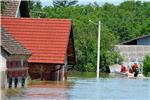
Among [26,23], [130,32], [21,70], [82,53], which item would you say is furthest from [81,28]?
[21,70]

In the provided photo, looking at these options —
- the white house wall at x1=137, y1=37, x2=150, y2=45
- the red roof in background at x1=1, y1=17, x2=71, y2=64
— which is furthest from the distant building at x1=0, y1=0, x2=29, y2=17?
the white house wall at x1=137, y1=37, x2=150, y2=45

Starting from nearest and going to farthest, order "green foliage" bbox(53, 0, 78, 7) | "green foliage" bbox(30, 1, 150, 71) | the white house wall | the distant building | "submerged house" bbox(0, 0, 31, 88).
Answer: "submerged house" bbox(0, 0, 31, 88) < the distant building < "green foliage" bbox(30, 1, 150, 71) < the white house wall < "green foliage" bbox(53, 0, 78, 7)

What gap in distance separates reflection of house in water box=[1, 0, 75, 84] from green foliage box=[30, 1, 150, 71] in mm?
38459

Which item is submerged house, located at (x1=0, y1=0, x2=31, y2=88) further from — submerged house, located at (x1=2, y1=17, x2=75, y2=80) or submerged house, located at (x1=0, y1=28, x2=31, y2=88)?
submerged house, located at (x1=2, y1=17, x2=75, y2=80)

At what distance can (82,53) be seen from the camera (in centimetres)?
8838

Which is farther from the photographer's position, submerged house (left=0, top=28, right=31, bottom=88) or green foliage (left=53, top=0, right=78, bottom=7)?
green foliage (left=53, top=0, right=78, bottom=7)

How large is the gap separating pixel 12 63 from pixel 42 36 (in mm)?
Answer: 8995

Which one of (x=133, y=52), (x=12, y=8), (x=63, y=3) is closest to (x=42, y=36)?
(x=12, y=8)

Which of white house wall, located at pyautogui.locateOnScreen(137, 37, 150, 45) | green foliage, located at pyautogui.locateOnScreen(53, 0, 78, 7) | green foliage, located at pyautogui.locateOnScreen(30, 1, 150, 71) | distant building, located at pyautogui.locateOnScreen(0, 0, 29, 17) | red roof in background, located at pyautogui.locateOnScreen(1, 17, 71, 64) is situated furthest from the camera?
green foliage, located at pyautogui.locateOnScreen(53, 0, 78, 7)

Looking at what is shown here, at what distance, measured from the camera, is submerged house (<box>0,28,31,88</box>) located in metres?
23.3

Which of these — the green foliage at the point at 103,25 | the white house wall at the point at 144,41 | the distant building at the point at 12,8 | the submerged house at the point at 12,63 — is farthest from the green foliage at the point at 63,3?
the submerged house at the point at 12,63

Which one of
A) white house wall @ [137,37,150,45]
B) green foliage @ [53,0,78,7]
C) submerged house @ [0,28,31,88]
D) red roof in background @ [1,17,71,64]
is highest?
green foliage @ [53,0,78,7]

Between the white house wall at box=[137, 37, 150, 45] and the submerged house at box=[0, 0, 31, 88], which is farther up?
the white house wall at box=[137, 37, 150, 45]

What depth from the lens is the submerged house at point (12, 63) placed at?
76.6 feet
